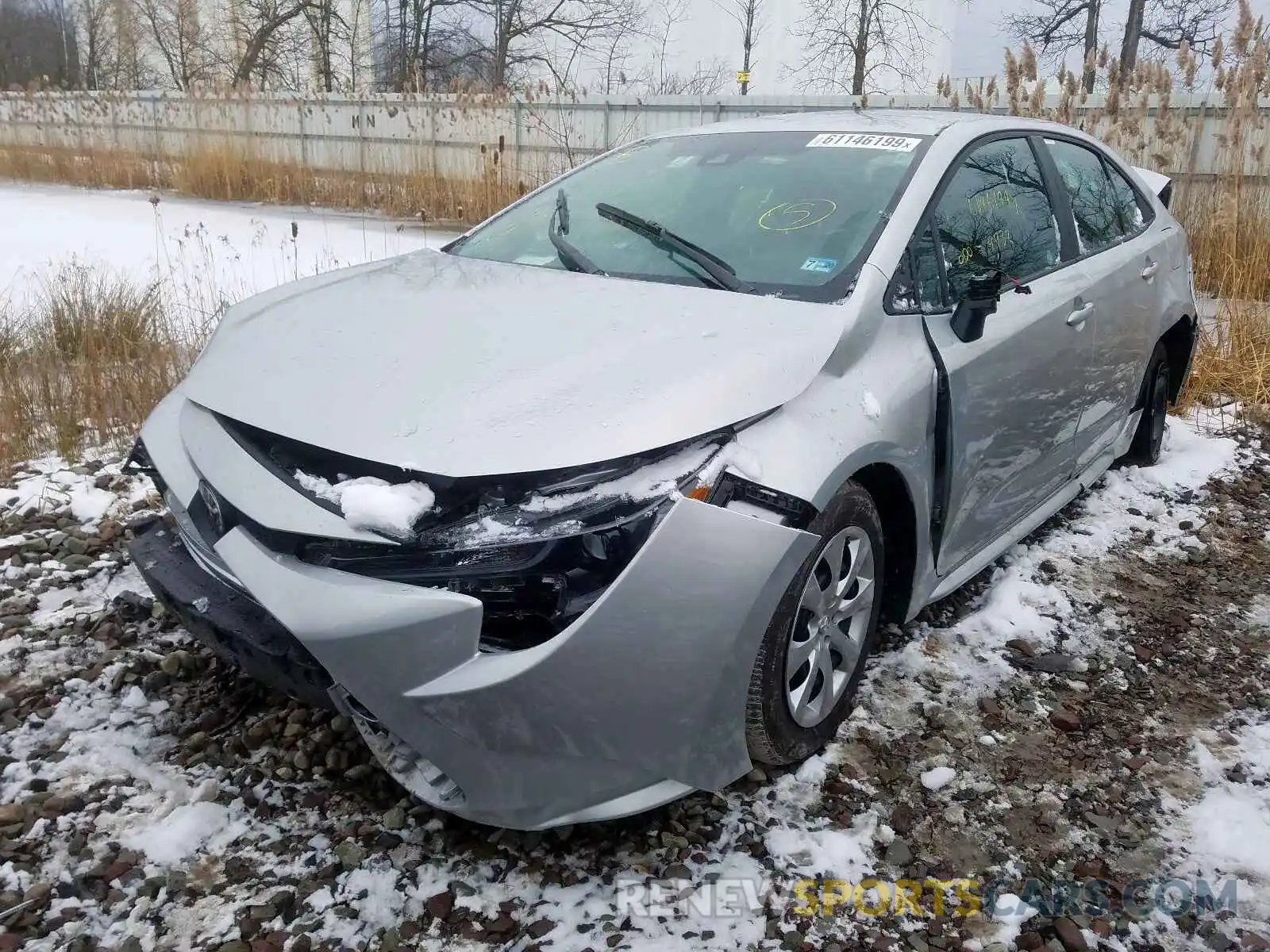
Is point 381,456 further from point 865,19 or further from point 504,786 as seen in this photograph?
point 865,19

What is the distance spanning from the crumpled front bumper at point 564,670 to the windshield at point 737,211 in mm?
903

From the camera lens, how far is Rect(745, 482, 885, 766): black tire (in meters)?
1.95

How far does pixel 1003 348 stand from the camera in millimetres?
2662

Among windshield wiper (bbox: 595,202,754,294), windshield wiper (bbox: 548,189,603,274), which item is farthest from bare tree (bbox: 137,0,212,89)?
windshield wiper (bbox: 595,202,754,294)

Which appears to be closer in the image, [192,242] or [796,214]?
[796,214]

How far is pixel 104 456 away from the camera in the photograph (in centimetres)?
406

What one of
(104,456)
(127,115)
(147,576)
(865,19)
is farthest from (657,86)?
(147,576)

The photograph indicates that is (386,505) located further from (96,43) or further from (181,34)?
(96,43)

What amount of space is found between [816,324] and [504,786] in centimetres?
125

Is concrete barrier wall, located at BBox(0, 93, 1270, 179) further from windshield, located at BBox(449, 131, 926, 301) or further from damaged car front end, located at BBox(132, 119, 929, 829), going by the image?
damaged car front end, located at BBox(132, 119, 929, 829)

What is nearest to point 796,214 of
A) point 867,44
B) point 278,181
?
point 278,181

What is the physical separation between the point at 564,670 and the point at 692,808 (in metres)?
0.71

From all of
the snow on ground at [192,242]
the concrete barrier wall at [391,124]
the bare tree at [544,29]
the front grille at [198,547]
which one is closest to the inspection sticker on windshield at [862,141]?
the front grille at [198,547]

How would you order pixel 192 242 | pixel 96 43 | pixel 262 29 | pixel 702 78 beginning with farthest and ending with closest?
pixel 96 43
pixel 702 78
pixel 262 29
pixel 192 242
